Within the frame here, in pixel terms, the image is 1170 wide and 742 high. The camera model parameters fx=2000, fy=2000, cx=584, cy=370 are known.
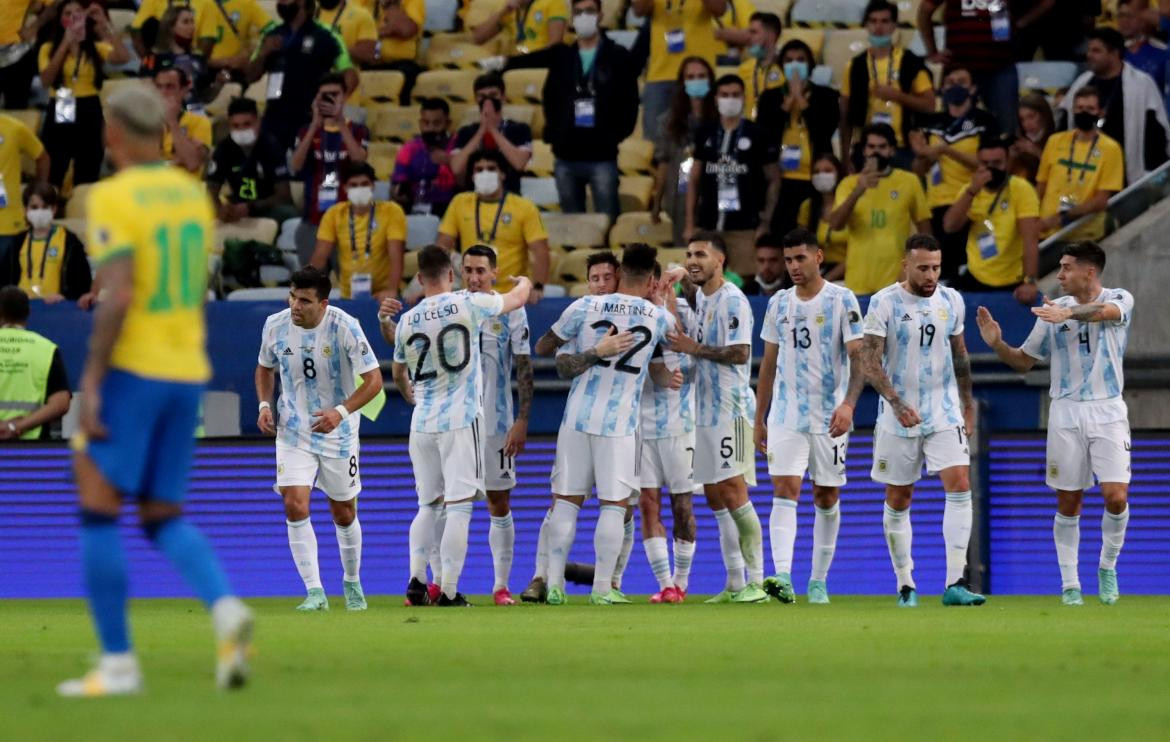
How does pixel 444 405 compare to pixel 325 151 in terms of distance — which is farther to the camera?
pixel 325 151

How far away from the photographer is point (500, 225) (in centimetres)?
1730

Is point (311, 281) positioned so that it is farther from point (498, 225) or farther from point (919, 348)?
point (919, 348)

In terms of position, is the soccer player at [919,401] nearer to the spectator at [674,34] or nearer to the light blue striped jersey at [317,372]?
the light blue striped jersey at [317,372]

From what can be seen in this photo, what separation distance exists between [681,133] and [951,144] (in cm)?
254

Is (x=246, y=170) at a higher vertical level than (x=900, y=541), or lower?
higher

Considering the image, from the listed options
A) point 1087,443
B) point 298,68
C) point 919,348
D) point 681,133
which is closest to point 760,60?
point 681,133

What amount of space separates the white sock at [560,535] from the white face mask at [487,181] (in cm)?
397

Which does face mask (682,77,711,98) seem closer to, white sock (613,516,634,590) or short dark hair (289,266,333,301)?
white sock (613,516,634,590)

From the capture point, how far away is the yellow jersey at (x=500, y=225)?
56.6ft

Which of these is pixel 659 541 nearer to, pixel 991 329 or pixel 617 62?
pixel 991 329

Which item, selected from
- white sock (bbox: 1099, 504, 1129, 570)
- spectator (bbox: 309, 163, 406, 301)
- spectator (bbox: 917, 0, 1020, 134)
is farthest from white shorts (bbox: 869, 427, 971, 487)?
spectator (bbox: 917, 0, 1020, 134)

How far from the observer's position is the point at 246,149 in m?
19.9

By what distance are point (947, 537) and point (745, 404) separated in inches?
72.2

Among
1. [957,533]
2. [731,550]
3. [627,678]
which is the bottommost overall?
[731,550]
